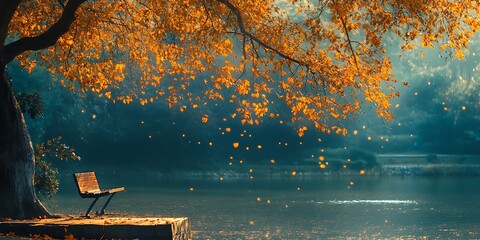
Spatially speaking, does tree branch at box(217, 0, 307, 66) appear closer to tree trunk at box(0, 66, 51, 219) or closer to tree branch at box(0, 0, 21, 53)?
tree branch at box(0, 0, 21, 53)

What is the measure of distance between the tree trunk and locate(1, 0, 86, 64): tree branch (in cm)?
52

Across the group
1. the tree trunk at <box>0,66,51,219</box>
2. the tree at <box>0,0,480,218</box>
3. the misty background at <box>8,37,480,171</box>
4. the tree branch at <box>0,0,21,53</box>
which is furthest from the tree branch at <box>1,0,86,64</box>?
the misty background at <box>8,37,480,171</box>

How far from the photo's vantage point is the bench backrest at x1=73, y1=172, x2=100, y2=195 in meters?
23.8

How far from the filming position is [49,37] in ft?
80.8

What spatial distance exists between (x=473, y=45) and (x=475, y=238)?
255ft

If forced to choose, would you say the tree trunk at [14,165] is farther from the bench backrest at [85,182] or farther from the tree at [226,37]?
the bench backrest at [85,182]

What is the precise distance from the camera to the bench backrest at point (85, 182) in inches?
936

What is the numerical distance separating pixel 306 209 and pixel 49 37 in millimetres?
30001

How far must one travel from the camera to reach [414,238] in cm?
3838

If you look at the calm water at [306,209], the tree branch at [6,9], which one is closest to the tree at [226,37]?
the tree branch at [6,9]

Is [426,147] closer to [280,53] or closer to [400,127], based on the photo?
[400,127]

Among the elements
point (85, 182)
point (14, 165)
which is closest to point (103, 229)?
point (85, 182)

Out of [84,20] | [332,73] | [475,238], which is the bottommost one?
[475,238]

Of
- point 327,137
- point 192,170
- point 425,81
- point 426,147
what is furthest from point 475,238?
point 426,147
